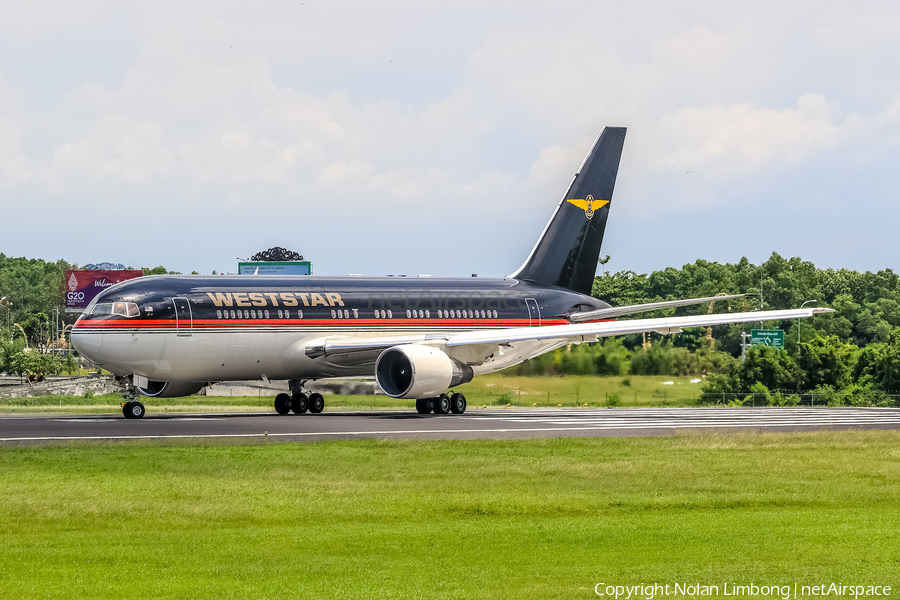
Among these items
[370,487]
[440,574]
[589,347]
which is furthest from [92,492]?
[589,347]

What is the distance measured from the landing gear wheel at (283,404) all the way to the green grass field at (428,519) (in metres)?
14.8

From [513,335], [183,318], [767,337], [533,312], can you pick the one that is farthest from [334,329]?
[767,337]

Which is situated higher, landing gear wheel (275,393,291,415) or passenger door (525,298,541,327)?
passenger door (525,298,541,327)

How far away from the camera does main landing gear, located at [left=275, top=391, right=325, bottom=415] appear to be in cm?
4047

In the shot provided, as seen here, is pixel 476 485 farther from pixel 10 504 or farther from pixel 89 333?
pixel 89 333

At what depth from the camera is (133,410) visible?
1407 inches

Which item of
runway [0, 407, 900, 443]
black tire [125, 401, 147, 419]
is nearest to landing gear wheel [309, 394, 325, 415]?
runway [0, 407, 900, 443]

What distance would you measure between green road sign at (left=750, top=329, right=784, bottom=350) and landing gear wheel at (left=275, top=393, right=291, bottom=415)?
169ft

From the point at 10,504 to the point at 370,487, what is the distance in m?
5.63

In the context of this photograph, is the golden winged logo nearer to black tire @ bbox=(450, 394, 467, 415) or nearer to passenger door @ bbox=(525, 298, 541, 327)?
passenger door @ bbox=(525, 298, 541, 327)

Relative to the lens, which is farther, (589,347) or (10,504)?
(589,347)

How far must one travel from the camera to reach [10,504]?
16812mm

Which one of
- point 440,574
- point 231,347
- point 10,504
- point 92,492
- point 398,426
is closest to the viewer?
point 440,574

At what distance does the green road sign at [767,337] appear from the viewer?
276ft
